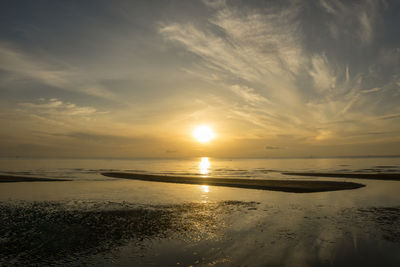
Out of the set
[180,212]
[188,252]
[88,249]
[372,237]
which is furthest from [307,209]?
[88,249]

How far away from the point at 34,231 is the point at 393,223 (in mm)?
29242

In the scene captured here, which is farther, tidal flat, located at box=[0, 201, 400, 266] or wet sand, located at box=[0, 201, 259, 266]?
wet sand, located at box=[0, 201, 259, 266]

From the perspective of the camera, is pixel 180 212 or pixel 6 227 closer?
pixel 6 227

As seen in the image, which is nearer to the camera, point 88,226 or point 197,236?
point 197,236

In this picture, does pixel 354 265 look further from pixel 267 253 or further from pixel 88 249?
pixel 88 249

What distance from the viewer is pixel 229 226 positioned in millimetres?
21266

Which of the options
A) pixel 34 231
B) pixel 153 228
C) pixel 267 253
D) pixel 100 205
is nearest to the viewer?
pixel 267 253

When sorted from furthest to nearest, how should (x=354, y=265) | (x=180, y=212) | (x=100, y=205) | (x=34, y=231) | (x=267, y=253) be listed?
(x=100, y=205)
(x=180, y=212)
(x=34, y=231)
(x=267, y=253)
(x=354, y=265)

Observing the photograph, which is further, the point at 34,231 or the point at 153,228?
the point at 153,228

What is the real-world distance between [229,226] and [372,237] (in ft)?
33.5

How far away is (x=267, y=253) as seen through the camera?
594 inches

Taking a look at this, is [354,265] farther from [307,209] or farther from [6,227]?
[6,227]

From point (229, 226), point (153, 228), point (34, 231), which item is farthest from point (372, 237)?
point (34, 231)

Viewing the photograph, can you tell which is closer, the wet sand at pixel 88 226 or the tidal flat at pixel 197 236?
the tidal flat at pixel 197 236
